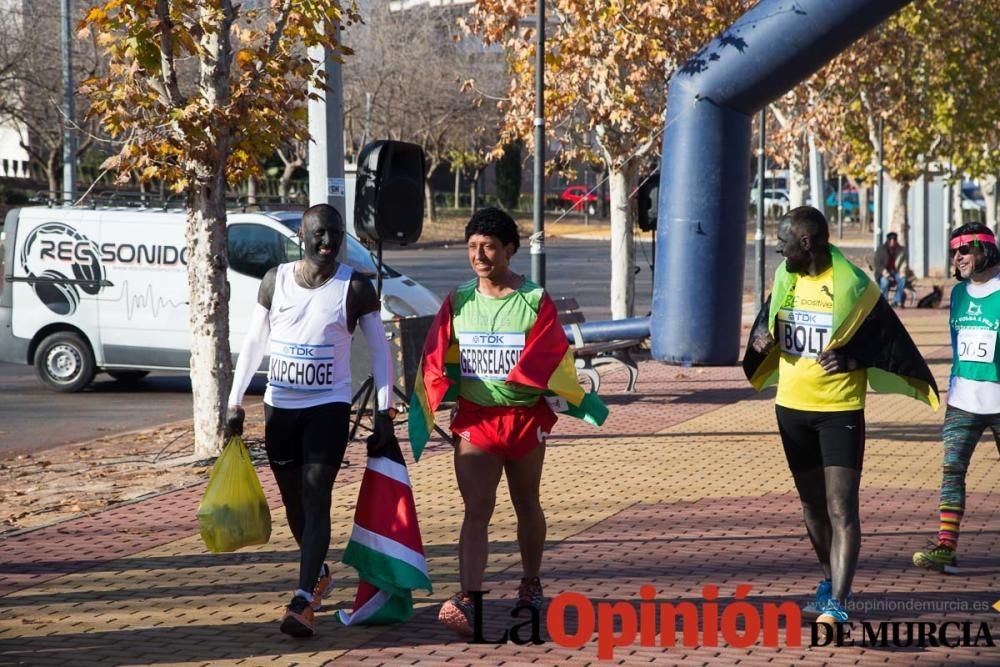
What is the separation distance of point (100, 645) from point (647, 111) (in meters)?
14.0

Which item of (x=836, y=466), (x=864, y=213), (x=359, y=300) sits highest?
(x=864, y=213)

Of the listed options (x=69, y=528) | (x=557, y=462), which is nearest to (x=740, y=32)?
(x=557, y=462)

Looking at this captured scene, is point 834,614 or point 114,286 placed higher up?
point 114,286

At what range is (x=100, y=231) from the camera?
15.9 meters

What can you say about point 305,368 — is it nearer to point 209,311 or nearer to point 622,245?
point 209,311

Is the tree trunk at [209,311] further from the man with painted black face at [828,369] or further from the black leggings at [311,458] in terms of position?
the man with painted black face at [828,369]

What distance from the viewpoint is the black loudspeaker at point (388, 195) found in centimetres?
1291

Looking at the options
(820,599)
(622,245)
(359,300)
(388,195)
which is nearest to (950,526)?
(820,599)

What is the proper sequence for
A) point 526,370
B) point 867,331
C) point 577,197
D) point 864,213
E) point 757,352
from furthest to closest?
1. point 864,213
2. point 577,197
3. point 757,352
4. point 867,331
5. point 526,370

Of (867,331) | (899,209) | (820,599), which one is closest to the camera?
(867,331)

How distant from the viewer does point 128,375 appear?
17641 mm

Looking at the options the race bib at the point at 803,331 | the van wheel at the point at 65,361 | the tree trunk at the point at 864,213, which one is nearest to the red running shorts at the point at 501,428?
the race bib at the point at 803,331

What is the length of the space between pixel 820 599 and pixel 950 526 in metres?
1.41

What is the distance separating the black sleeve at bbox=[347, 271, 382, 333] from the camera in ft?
21.1
